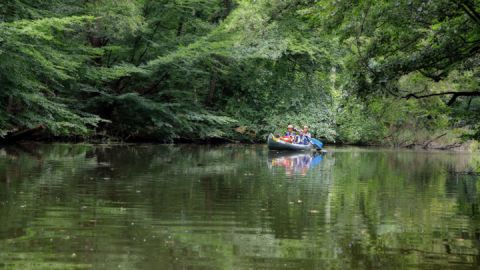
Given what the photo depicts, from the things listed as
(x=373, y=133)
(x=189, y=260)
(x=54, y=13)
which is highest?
(x=54, y=13)

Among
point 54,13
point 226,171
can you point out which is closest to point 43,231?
point 226,171

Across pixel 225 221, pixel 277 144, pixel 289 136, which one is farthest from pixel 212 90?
pixel 225 221

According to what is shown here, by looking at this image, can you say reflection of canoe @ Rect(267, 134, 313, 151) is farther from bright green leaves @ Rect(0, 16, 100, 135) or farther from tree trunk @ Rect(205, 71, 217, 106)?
bright green leaves @ Rect(0, 16, 100, 135)

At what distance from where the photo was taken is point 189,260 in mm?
6395

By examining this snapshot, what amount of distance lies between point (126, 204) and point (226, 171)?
7324mm

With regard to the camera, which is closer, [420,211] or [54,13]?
[420,211]

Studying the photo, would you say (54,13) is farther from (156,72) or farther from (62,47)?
(156,72)

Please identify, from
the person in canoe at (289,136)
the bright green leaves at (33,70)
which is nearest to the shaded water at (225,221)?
the bright green leaves at (33,70)

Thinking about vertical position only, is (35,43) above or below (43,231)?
above

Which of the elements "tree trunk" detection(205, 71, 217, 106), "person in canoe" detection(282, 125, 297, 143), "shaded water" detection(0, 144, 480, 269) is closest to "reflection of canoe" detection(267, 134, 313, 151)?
"person in canoe" detection(282, 125, 297, 143)

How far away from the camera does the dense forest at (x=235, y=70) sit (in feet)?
48.1

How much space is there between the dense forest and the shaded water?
3.01 meters

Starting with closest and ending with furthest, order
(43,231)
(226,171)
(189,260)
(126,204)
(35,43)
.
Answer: (189,260), (43,231), (126,204), (226,171), (35,43)

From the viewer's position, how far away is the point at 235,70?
37.8 metres
